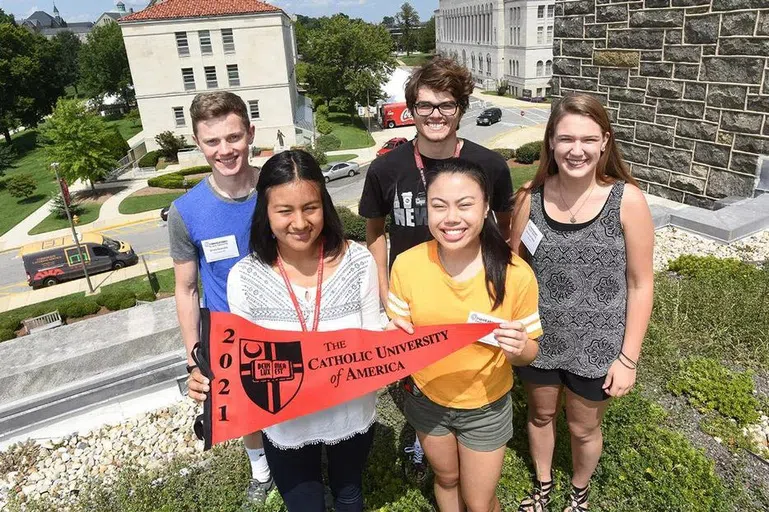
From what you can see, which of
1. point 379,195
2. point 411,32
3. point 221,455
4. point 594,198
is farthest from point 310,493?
point 411,32

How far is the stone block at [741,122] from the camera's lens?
822 cm

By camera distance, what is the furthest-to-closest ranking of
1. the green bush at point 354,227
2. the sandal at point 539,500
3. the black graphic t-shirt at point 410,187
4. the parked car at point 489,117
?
the parked car at point 489,117
the green bush at point 354,227
the sandal at point 539,500
the black graphic t-shirt at point 410,187

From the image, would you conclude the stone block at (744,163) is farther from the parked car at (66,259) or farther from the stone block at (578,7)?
the parked car at (66,259)

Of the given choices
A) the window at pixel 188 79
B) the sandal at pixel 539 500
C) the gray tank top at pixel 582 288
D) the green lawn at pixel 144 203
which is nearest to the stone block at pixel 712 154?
the gray tank top at pixel 582 288

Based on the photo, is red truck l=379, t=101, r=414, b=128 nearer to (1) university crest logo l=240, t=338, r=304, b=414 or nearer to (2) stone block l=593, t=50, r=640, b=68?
(2) stone block l=593, t=50, r=640, b=68

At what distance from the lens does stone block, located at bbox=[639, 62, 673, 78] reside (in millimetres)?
9297

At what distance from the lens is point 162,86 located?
120 feet

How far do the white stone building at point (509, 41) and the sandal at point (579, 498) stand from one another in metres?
47.4

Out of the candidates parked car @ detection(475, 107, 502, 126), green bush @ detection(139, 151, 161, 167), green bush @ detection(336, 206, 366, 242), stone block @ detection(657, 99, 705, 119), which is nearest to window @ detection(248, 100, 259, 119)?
green bush @ detection(139, 151, 161, 167)

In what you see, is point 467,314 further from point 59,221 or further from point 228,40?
point 228,40

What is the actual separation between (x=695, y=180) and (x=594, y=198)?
323 inches

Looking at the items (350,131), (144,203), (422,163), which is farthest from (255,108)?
(422,163)

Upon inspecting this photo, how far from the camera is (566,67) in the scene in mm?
11133

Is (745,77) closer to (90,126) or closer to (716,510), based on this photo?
(716,510)
